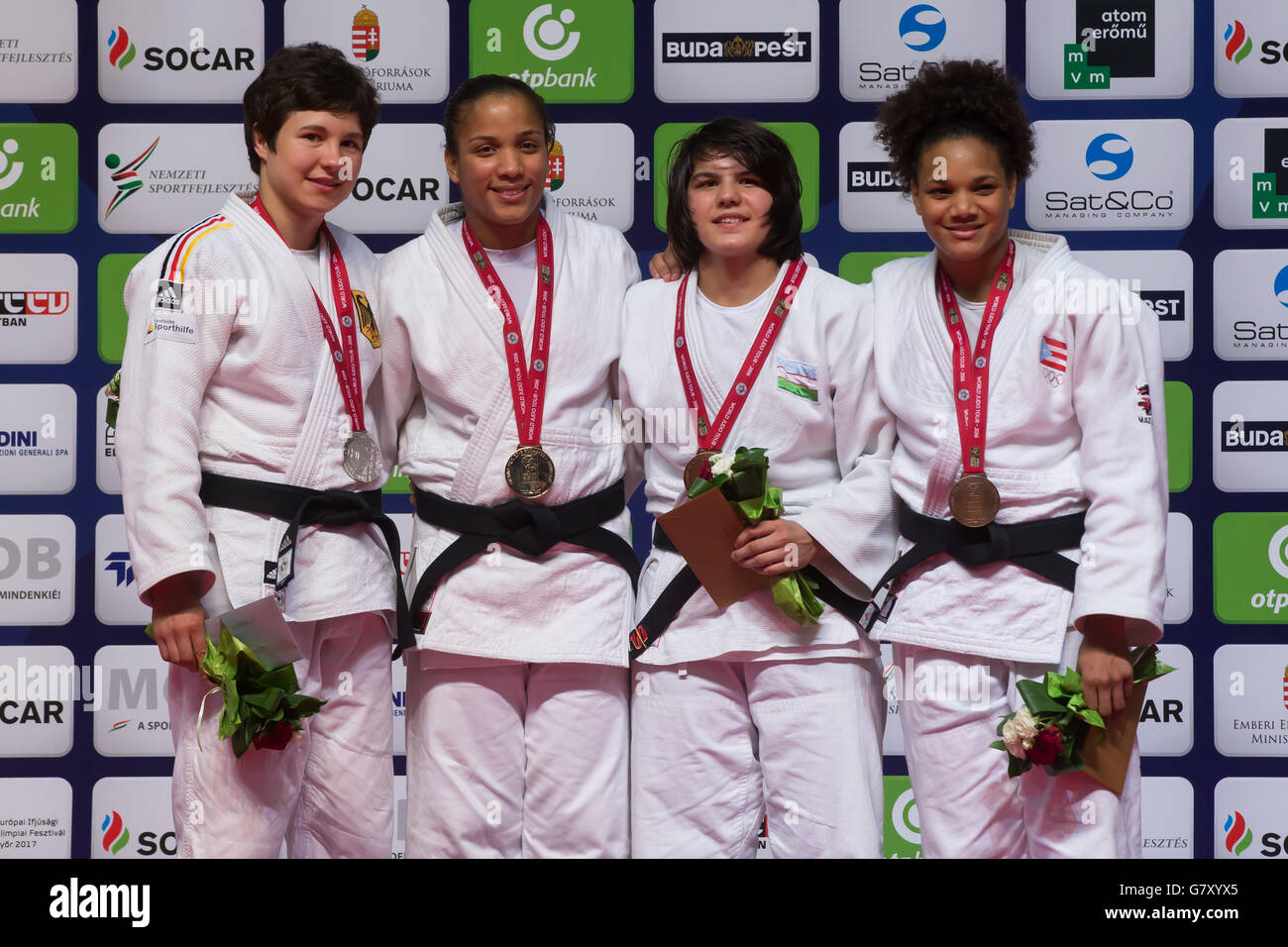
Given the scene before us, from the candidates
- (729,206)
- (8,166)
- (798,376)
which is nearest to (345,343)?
(729,206)

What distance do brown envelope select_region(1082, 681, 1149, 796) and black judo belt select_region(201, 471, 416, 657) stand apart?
1686 mm

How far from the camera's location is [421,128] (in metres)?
4.26

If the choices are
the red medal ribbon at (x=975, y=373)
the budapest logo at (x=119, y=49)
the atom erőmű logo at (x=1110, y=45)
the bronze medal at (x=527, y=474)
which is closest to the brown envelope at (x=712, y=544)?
the bronze medal at (x=527, y=474)

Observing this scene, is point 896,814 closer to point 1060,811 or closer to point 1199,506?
point 1199,506

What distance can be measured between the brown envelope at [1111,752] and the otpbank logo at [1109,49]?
2345mm

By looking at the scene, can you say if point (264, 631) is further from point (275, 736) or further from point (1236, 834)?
point (1236, 834)

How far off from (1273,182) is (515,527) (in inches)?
114

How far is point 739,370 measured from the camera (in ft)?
9.75

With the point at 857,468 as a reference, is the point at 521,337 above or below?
above

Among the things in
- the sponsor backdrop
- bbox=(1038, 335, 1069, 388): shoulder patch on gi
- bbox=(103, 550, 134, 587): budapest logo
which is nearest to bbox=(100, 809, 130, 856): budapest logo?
the sponsor backdrop

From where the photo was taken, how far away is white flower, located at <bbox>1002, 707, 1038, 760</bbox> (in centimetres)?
263

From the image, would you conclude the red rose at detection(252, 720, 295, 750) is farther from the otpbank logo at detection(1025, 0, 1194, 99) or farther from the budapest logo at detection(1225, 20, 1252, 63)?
the budapest logo at detection(1225, 20, 1252, 63)

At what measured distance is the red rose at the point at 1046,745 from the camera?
8.61 feet

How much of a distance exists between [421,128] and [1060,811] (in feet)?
9.57
